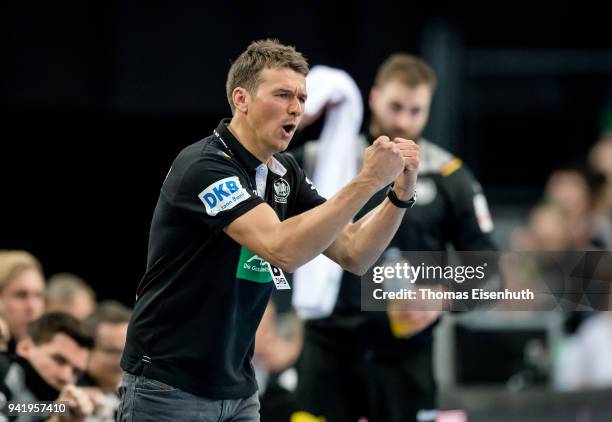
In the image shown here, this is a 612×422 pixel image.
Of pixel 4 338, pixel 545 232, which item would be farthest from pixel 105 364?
pixel 545 232

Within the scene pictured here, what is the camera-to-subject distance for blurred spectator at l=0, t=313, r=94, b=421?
4879 millimetres

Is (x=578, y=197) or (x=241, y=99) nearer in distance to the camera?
(x=241, y=99)

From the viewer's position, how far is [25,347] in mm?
5246

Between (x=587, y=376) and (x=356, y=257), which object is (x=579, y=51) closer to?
(x=587, y=376)

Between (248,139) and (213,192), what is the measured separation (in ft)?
1.03

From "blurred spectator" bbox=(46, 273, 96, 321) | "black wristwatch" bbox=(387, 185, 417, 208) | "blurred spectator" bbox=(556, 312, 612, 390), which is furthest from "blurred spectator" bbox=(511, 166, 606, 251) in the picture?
"black wristwatch" bbox=(387, 185, 417, 208)

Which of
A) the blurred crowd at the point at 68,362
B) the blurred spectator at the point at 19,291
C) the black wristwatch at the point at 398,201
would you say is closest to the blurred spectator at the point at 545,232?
the blurred spectator at the point at 19,291

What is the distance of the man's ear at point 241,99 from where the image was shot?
3849mm

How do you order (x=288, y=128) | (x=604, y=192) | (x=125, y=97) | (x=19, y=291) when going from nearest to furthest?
(x=288, y=128) → (x=19, y=291) → (x=125, y=97) → (x=604, y=192)

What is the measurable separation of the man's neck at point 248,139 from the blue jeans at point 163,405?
856 mm

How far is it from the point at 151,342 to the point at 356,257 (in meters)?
0.79

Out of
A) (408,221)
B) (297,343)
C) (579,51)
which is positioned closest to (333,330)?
(408,221)

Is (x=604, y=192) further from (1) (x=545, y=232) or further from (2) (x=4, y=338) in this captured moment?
(2) (x=4, y=338)

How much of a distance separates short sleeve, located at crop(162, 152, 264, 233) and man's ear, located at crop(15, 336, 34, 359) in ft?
6.02
